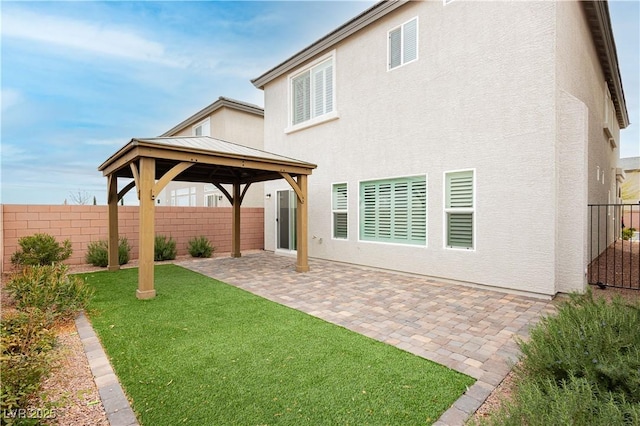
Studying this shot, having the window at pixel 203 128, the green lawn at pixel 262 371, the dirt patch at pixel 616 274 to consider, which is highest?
the window at pixel 203 128

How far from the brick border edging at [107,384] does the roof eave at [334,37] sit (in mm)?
9156

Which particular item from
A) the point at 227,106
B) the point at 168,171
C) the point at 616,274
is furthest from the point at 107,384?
the point at 227,106

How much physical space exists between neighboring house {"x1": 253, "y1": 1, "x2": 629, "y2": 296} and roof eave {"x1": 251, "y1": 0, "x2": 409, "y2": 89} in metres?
0.04

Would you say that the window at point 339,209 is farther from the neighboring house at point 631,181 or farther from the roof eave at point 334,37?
the neighboring house at point 631,181

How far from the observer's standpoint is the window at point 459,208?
687cm

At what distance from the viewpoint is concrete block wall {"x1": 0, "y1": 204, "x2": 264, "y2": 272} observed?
8.68 metres

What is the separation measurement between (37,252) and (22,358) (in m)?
6.49

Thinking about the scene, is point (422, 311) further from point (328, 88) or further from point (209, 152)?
point (328, 88)

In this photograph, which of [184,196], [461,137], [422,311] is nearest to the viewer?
[422,311]

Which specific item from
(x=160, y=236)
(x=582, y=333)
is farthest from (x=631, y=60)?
(x=160, y=236)

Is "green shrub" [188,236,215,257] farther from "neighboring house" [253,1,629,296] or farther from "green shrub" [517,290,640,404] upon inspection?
"green shrub" [517,290,640,404]

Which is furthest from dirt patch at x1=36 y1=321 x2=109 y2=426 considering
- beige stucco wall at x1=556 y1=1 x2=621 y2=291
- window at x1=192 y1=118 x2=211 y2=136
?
window at x1=192 y1=118 x2=211 y2=136

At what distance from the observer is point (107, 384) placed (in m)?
3.04

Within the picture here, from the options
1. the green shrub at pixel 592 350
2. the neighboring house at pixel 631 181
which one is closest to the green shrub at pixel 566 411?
the green shrub at pixel 592 350
